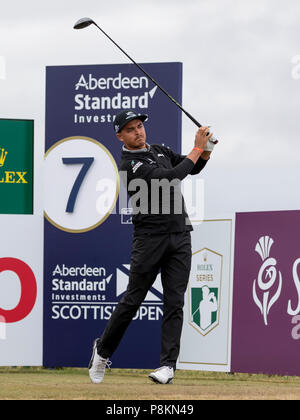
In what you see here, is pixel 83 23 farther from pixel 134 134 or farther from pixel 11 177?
pixel 11 177

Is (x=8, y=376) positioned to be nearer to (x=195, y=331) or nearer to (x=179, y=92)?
(x=195, y=331)

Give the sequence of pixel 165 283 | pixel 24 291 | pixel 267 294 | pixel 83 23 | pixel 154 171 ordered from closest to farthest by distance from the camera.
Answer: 1. pixel 154 171
2. pixel 165 283
3. pixel 83 23
4. pixel 267 294
5. pixel 24 291

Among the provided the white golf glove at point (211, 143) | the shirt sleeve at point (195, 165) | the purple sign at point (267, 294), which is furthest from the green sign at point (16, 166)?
the white golf glove at point (211, 143)

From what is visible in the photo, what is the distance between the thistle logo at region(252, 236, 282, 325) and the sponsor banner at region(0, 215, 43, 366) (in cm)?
210

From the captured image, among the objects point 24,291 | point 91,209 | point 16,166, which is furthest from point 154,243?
point 16,166

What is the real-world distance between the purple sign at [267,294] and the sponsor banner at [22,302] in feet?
6.27

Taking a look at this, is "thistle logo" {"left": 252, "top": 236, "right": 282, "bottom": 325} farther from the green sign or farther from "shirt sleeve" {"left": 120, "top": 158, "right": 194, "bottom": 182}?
the green sign

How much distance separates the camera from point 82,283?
25.3 ft

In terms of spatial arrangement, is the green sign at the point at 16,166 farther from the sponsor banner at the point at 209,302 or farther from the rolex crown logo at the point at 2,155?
the sponsor banner at the point at 209,302

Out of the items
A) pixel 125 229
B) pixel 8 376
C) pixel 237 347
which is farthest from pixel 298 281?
pixel 8 376

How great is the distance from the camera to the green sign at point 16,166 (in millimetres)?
7883

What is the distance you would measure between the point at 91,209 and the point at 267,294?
1835 mm

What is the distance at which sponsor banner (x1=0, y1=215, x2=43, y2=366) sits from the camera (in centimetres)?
776

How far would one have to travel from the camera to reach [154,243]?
539 cm
